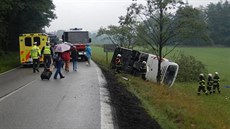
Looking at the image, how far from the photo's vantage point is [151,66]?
92.1ft

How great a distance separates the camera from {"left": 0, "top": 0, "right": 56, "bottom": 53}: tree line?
38572mm

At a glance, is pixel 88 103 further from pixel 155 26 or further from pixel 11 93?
pixel 155 26

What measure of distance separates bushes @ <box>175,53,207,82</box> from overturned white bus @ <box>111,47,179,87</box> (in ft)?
22.8

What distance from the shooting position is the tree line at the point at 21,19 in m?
38.6

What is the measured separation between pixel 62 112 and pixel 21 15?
35413mm

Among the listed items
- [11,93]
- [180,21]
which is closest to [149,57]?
[180,21]

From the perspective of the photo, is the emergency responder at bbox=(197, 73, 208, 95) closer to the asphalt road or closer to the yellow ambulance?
the asphalt road

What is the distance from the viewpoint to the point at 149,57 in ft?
93.3

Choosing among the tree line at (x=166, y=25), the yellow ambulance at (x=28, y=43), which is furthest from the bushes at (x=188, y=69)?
the yellow ambulance at (x=28, y=43)

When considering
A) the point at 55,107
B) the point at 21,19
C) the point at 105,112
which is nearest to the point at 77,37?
the point at 21,19

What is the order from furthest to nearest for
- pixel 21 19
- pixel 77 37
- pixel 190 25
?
pixel 21 19, pixel 77 37, pixel 190 25

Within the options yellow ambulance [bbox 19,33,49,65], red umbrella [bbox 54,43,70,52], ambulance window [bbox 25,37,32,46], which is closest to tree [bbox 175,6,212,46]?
red umbrella [bbox 54,43,70,52]

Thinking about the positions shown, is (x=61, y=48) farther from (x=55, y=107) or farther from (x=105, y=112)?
(x=105, y=112)

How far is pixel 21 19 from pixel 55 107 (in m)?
35.3
